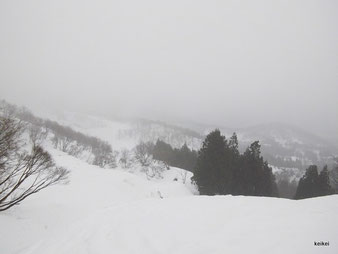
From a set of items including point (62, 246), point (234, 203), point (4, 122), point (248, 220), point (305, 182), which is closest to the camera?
point (248, 220)

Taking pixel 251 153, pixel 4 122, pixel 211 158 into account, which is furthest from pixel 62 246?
pixel 251 153

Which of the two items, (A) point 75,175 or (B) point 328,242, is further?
(A) point 75,175

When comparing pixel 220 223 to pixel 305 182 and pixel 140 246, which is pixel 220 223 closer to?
pixel 140 246

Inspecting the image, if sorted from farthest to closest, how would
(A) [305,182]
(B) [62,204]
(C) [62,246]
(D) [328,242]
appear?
(A) [305,182] < (B) [62,204] < (C) [62,246] < (D) [328,242]

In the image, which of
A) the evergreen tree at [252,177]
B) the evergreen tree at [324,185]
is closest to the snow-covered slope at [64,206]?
the evergreen tree at [252,177]

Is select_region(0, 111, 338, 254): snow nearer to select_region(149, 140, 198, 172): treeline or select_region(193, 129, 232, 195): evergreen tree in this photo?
select_region(193, 129, 232, 195): evergreen tree

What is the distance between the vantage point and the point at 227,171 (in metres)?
28.5

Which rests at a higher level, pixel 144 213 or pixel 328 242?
pixel 328 242

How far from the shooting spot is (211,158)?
28688mm

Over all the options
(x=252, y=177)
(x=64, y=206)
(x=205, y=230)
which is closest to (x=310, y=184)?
(x=252, y=177)

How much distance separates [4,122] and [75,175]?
59.7ft

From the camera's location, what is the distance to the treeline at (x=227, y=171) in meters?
28.3

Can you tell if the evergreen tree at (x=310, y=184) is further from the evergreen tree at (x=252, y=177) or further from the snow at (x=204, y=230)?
the snow at (x=204, y=230)

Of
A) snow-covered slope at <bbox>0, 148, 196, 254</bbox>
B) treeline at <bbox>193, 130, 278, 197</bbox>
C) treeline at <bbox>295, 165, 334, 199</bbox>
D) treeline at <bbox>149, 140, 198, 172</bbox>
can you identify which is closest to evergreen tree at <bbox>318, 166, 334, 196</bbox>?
treeline at <bbox>295, 165, 334, 199</bbox>
